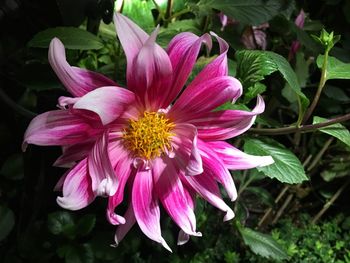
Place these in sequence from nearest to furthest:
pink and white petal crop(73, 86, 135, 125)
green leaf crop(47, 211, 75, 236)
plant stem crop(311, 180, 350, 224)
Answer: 1. pink and white petal crop(73, 86, 135, 125)
2. green leaf crop(47, 211, 75, 236)
3. plant stem crop(311, 180, 350, 224)

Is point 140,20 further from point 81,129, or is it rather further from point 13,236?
point 13,236

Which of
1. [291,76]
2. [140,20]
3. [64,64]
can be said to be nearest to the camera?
[64,64]

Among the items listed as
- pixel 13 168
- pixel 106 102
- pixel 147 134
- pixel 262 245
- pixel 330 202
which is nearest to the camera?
pixel 106 102

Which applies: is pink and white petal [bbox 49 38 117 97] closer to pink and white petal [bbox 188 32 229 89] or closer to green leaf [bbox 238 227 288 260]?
pink and white petal [bbox 188 32 229 89]

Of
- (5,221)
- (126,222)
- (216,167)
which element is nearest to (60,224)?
(5,221)

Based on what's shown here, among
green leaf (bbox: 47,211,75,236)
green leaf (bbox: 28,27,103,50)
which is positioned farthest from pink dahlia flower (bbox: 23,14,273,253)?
green leaf (bbox: 47,211,75,236)

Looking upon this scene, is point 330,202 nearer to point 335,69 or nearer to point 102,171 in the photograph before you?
point 335,69

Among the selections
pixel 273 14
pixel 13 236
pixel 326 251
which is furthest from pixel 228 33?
pixel 326 251
